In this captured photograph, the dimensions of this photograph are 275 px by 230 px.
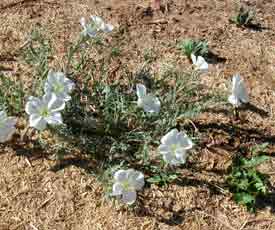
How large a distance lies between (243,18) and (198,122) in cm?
110

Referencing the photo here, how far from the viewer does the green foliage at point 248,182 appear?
2.77 m

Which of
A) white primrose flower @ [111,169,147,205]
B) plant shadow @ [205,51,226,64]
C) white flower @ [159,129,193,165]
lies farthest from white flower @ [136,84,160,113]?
plant shadow @ [205,51,226,64]

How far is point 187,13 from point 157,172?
1.52 meters

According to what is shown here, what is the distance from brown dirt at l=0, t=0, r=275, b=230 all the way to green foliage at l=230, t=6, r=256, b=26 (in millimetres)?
58

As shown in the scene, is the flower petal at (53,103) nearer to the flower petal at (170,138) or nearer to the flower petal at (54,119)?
the flower petal at (54,119)

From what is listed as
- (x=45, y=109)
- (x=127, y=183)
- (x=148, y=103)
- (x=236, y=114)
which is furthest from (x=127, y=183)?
(x=236, y=114)

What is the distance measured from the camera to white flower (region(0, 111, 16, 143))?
2.58 metres

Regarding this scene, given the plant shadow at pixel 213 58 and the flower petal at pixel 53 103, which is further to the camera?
the plant shadow at pixel 213 58

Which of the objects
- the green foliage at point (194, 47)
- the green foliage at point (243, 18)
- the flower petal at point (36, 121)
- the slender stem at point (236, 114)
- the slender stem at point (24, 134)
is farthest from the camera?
the green foliage at point (243, 18)

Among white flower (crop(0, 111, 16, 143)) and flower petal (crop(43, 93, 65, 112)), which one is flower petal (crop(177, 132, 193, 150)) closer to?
flower petal (crop(43, 93, 65, 112))

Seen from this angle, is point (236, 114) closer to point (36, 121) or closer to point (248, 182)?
point (248, 182)

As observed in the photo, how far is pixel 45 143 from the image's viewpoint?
9.11 feet

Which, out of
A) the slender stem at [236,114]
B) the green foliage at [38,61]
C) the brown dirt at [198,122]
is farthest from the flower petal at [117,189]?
the slender stem at [236,114]

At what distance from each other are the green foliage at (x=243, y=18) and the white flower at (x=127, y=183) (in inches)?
71.2
